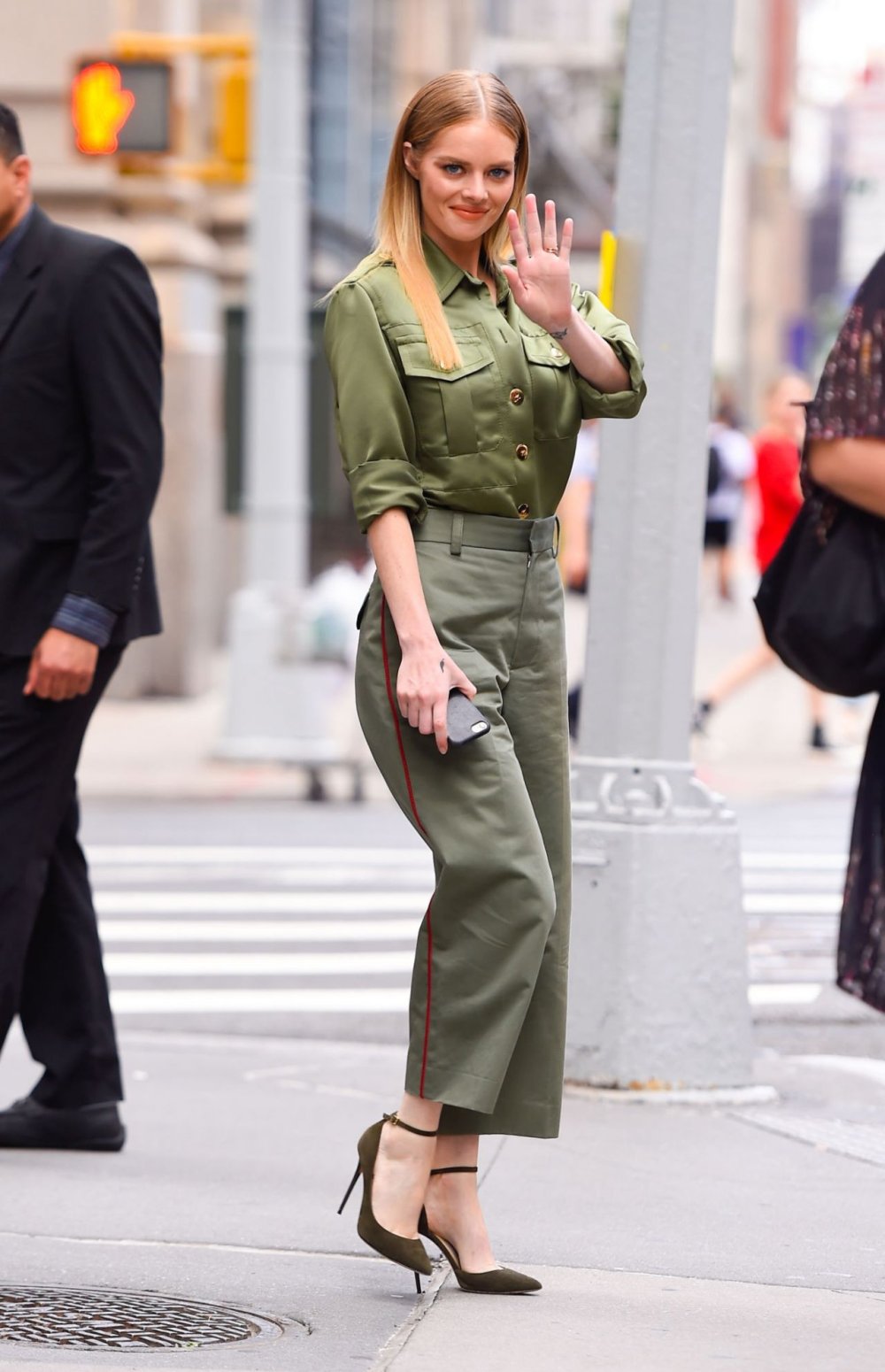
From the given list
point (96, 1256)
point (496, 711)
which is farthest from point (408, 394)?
point (96, 1256)

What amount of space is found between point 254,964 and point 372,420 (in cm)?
452

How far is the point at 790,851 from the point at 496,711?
24.3 feet

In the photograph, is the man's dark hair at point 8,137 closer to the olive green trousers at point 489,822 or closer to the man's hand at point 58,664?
the man's hand at point 58,664

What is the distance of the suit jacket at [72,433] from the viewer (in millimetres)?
4793

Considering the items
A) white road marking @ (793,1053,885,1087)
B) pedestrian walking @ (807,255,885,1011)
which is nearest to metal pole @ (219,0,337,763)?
white road marking @ (793,1053,885,1087)

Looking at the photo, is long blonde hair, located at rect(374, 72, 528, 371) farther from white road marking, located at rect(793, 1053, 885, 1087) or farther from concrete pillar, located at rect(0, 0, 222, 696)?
concrete pillar, located at rect(0, 0, 222, 696)

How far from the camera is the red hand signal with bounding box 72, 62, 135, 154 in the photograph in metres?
14.2

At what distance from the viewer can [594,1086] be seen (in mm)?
5797

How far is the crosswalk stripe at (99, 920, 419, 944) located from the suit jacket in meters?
3.90

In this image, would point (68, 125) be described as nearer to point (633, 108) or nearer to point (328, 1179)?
point (633, 108)

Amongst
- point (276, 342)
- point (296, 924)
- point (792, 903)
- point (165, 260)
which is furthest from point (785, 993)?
point (165, 260)

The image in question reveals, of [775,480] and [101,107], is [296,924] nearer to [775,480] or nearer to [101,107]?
[775,480]

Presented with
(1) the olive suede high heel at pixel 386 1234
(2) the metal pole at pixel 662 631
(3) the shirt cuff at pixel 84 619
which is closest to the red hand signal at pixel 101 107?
(2) the metal pole at pixel 662 631

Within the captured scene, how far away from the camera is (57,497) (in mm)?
4848
